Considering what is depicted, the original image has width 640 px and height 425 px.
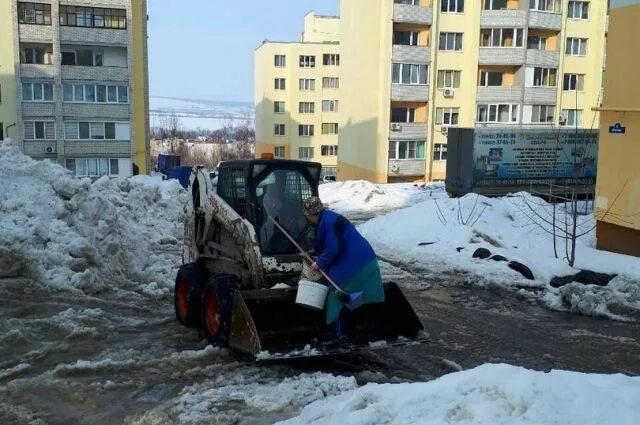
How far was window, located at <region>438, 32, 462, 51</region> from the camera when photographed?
44406 millimetres

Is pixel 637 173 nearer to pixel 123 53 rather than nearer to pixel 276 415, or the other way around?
pixel 276 415

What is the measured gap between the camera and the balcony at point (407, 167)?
4441 cm

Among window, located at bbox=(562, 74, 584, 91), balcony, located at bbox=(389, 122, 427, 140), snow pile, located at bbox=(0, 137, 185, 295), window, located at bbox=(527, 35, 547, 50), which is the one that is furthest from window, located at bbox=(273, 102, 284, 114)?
snow pile, located at bbox=(0, 137, 185, 295)

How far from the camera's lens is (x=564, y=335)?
362 inches

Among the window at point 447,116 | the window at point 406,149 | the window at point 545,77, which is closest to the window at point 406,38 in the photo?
the window at point 447,116

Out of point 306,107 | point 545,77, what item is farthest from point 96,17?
point 306,107

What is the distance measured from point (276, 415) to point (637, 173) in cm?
1088

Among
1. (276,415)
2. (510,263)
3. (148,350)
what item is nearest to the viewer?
(276,415)

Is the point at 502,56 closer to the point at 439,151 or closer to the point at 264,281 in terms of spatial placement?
the point at 439,151

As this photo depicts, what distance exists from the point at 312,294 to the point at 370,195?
24298mm

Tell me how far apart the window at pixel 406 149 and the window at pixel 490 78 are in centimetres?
603

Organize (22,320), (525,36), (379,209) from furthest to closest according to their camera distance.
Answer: (525,36) < (379,209) < (22,320)

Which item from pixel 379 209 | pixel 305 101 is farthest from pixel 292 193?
pixel 305 101

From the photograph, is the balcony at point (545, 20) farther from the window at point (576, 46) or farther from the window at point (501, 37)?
the window at point (576, 46)
